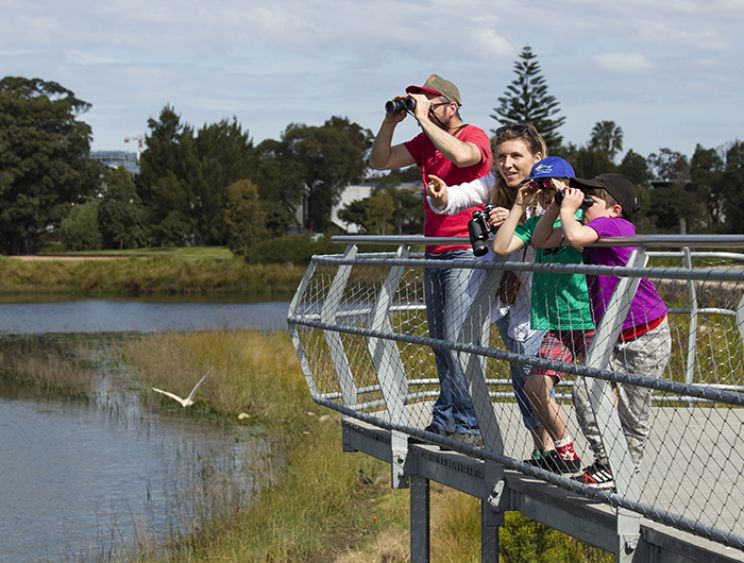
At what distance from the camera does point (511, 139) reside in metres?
5.27

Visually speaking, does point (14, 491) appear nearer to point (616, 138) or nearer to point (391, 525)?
point (391, 525)

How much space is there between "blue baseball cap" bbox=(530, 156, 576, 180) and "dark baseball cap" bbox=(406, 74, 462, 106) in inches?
40.3

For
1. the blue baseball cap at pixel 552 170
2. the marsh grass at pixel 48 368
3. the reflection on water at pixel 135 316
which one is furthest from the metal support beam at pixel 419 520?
the reflection on water at pixel 135 316

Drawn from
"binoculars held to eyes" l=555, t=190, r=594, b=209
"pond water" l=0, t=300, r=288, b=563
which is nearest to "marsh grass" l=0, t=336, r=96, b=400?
"pond water" l=0, t=300, r=288, b=563

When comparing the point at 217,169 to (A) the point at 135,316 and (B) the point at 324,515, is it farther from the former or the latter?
(B) the point at 324,515

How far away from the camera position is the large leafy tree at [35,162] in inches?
3147

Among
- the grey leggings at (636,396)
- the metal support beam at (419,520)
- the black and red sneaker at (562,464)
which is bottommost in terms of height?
the metal support beam at (419,520)

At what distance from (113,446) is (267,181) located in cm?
7941

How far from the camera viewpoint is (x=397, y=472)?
6.18 meters

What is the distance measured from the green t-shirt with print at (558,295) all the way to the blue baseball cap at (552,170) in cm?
24

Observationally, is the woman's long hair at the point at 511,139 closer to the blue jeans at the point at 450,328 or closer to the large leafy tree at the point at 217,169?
the blue jeans at the point at 450,328

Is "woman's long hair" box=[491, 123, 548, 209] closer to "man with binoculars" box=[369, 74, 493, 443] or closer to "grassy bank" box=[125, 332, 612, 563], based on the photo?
"man with binoculars" box=[369, 74, 493, 443]

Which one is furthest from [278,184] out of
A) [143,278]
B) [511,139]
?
[511,139]

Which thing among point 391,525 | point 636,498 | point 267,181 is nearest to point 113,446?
point 391,525
